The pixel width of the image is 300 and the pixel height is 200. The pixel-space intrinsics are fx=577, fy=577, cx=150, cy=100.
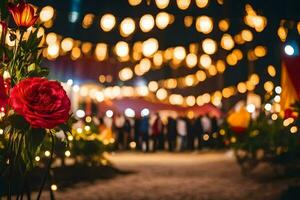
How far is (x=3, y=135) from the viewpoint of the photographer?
2.88 metres

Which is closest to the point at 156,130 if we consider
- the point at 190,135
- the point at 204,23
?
the point at 190,135

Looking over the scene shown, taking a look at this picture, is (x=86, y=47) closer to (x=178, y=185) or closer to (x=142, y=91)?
(x=142, y=91)

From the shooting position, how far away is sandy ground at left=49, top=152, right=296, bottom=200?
430 inches

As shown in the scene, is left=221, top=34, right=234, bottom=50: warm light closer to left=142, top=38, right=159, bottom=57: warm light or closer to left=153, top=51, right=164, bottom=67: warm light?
left=142, top=38, right=159, bottom=57: warm light

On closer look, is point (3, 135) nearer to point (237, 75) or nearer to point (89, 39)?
point (89, 39)

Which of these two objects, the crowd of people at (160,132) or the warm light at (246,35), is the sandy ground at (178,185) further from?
the crowd of people at (160,132)

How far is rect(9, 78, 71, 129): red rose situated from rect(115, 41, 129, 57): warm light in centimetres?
2071

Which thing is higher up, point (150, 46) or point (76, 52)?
point (150, 46)

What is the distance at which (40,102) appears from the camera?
103 inches

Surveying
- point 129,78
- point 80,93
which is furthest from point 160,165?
point 129,78

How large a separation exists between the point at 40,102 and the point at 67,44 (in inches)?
760

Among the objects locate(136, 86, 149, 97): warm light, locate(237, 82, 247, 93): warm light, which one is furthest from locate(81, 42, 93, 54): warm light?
locate(237, 82, 247, 93): warm light

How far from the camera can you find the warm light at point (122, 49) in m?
23.3

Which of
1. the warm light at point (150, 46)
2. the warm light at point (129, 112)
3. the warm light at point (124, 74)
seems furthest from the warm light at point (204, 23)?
the warm light at point (129, 112)
